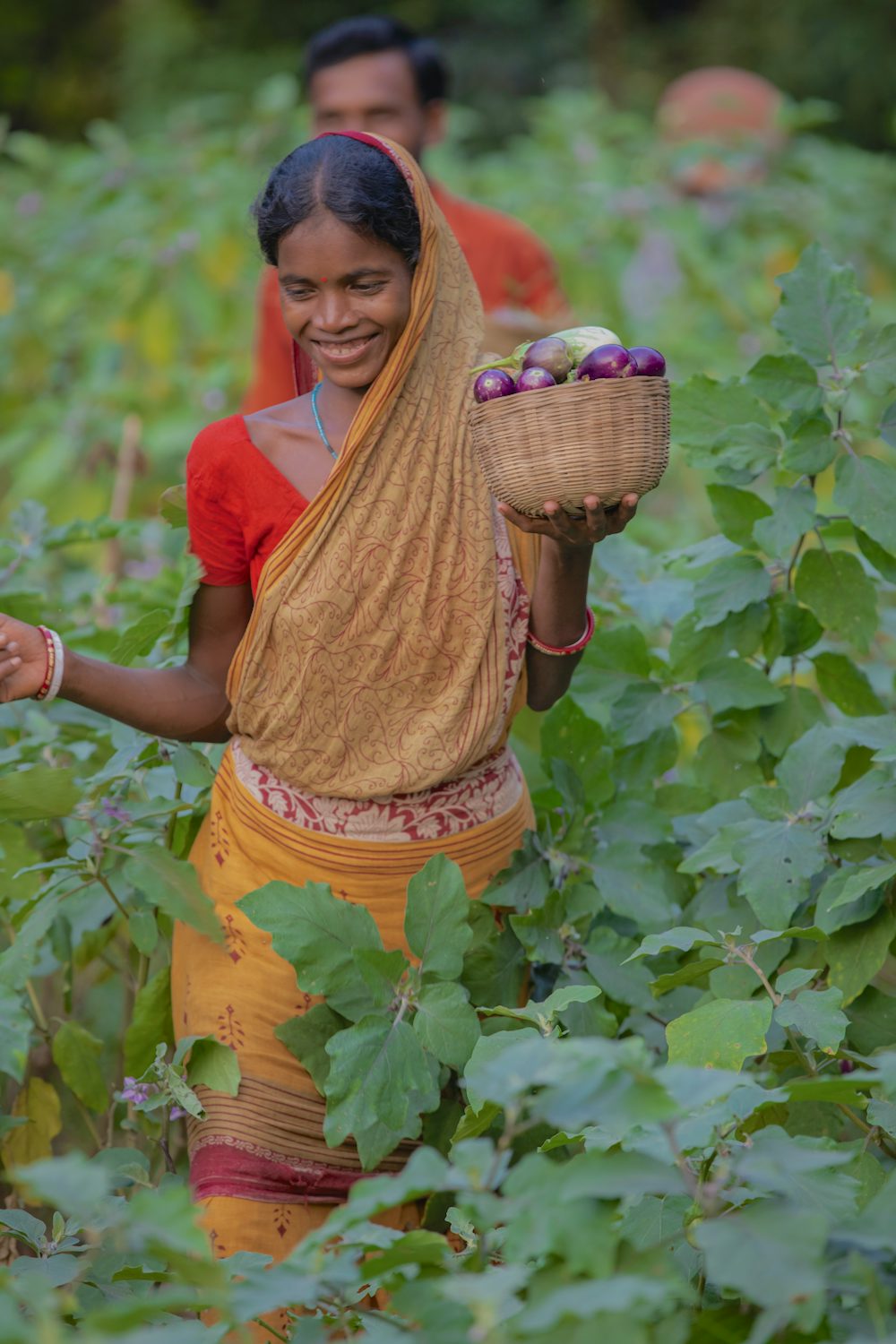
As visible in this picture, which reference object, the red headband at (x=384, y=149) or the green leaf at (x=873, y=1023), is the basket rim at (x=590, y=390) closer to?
the red headband at (x=384, y=149)

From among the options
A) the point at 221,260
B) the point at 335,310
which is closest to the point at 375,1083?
the point at 335,310

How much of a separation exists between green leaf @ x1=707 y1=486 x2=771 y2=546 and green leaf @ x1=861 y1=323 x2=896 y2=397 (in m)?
0.21

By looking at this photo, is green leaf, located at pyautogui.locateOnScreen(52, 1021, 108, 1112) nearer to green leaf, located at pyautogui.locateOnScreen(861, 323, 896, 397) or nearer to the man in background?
green leaf, located at pyautogui.locateOnScreen(861, 323, 896, 397)

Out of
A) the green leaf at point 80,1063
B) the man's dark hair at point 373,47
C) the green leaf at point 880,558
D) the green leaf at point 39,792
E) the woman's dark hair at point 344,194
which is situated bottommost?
the green leaf at point 80,1063

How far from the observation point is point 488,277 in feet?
12.6

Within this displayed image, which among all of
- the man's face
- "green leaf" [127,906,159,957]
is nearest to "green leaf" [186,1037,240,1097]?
"green leaf" [127,906,159,957]

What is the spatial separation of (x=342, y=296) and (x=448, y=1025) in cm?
82

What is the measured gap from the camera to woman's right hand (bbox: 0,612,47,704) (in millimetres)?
1804

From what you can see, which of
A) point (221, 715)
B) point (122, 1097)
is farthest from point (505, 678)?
point (122, 1097)

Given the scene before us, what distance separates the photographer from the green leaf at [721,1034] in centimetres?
154

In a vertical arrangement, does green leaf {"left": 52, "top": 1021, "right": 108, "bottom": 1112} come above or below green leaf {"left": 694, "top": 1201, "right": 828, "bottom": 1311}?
below

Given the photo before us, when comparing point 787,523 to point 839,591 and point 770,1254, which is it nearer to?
point 839,591

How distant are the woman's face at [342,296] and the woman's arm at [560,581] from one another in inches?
11.9

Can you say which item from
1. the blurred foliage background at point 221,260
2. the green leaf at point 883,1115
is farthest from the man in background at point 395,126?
the green leaf at point 883,1115
